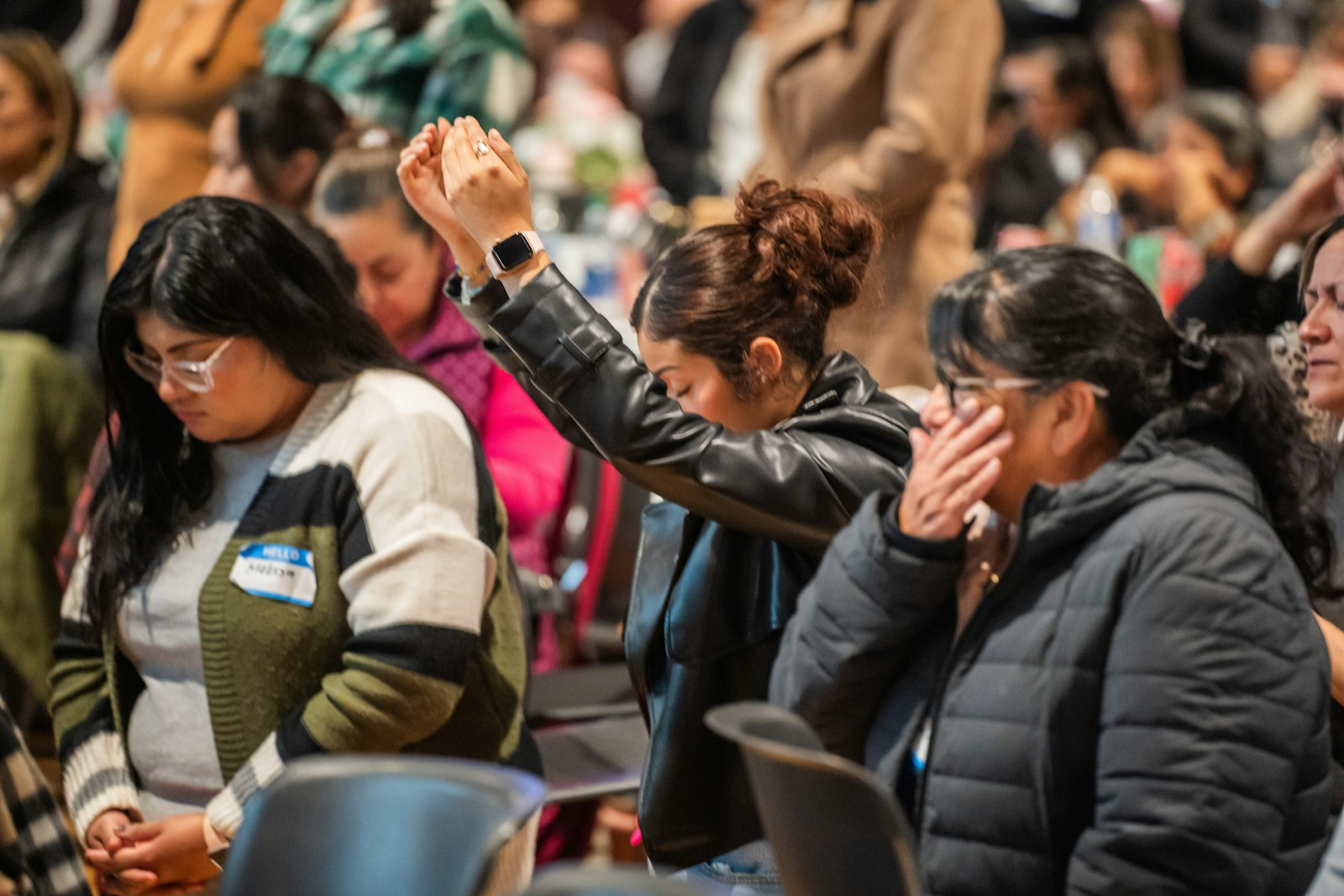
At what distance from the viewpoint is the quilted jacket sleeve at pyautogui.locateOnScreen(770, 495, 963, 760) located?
149cm

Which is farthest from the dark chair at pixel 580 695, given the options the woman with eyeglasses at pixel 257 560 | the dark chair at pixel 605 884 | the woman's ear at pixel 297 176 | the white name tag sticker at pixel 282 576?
the dark chair at pixel 605 884

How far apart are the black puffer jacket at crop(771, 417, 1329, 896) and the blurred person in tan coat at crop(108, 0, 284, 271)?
289 cm

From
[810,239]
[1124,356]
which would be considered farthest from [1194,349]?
[810,239]

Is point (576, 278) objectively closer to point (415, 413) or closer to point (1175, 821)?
point (415, 413)

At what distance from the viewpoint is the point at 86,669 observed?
2322 mm

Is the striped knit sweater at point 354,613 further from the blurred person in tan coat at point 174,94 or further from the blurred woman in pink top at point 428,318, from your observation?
the blurred person in tan coat at point 174,94

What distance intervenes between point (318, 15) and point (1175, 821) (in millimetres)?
3265

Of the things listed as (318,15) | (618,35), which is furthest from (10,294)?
(618,35)

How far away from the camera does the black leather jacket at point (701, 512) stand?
1717 millimetres

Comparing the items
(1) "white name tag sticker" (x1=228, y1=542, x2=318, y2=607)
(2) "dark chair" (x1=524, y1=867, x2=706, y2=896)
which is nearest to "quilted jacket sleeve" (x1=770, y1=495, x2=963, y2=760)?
(2) "dark chair" (x1=524, y1=867, x2=706, y2=896)

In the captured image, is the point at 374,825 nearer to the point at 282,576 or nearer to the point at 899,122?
the point at 282,576

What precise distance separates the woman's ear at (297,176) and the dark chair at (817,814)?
225 centimetres

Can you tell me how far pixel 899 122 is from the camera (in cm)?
355

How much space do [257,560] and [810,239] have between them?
0.86 metres
